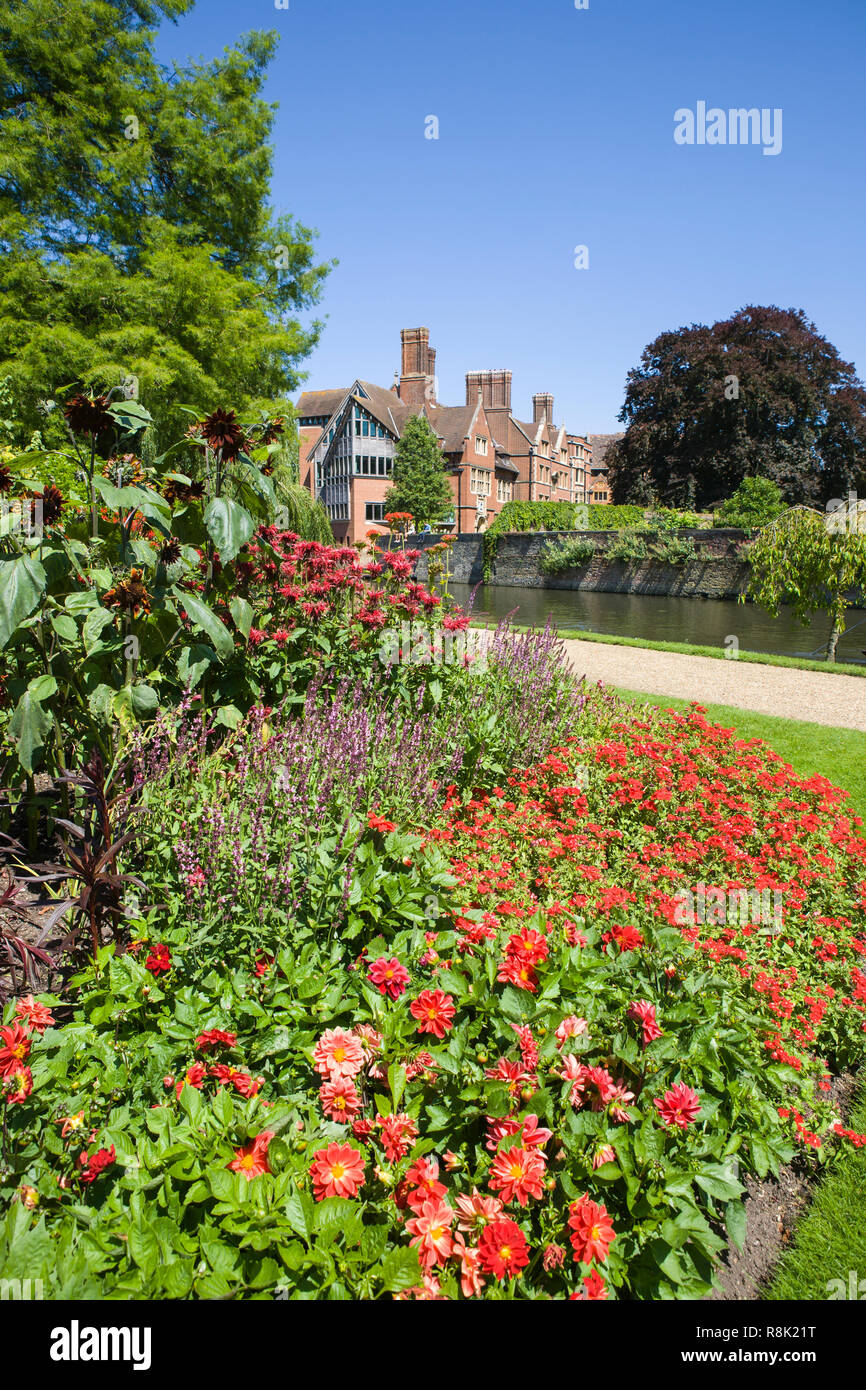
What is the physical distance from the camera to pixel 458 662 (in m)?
4.95

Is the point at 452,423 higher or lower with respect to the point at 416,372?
lower

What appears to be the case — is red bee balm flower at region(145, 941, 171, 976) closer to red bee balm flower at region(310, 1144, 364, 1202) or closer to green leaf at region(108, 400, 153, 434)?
red bee balm flower at region(310, 1144, 364, 1202)

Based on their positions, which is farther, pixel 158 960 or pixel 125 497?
pixel 125 497

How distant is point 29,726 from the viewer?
8.91 feet

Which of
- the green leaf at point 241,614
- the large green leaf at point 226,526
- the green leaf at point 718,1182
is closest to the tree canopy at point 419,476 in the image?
the green leaf at point 241,614

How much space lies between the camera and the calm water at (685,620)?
56.3ft

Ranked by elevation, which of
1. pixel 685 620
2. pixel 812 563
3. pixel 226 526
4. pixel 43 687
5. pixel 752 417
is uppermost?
pixel 752 417

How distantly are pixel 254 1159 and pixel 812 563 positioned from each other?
1336 centimetres

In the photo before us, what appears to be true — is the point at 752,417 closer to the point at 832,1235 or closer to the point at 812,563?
the point at 812,563

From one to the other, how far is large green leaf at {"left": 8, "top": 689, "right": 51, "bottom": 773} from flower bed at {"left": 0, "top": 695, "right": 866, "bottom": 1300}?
2.25ft

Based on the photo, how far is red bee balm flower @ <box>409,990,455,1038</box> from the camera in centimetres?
201

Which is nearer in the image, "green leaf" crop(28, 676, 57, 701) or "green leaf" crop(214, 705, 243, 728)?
"green leaf" crop(28, 676, 57, 701)

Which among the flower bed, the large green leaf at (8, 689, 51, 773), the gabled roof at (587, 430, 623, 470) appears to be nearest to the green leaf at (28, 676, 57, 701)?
the large green leaf at (8, 689, 51, 773)

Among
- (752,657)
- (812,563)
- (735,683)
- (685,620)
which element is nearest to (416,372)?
(685,620)
